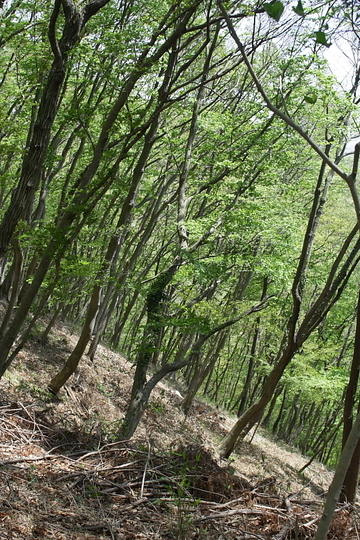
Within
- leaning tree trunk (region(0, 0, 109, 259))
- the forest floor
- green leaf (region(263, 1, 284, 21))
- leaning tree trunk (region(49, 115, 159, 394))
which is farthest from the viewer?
leaning tree trunk (region(49, 115, 159, 394))

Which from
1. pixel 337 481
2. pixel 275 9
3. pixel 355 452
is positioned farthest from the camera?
pixel 355 452

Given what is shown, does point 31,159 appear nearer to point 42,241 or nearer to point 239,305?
point 42,241

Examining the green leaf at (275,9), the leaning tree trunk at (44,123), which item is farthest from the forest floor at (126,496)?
the green leaf at (275,9)

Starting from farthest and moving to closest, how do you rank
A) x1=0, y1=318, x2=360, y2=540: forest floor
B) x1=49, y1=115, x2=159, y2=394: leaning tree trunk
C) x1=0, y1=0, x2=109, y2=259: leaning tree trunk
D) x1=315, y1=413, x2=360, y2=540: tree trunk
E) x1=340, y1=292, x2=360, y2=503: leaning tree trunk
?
1. x1=49, y1=115, x2=159, y2=394: leaning tree trunk
2. x1=340, y1=292, x2=360, y2=503: leaning tree trunk
3. x1=0, y1=0, x2=109, y2=259: leaning tree trunk
4. x1=0, y1=318, x2=360, y2=540: forest floor
5. x1=315, y1=413, x2=360, y2=540: tree trunk

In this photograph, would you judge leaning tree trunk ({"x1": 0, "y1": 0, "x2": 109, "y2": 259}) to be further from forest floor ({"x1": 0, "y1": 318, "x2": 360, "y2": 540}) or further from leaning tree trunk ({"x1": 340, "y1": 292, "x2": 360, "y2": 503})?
leaning tree trunk ({"x1": 340, "y1": 292, "x2": 360, "y2": 503})

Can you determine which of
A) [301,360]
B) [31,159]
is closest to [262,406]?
[301,360]

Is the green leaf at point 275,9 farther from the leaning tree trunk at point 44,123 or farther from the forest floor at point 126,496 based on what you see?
the forest floor at point 126,496

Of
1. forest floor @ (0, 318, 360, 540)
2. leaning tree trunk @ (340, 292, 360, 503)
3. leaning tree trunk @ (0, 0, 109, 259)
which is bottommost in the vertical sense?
forest floor @ (0, 318, 360, 540)

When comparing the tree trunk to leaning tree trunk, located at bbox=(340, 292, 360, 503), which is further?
leaning tree trunk, located at bbox=(340, 292, 360, 503)

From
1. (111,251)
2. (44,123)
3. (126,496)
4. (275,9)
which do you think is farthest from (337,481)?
(111,251)

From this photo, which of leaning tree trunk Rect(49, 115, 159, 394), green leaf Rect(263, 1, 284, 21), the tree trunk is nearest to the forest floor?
the tree trunk

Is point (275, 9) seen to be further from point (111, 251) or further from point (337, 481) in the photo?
point (111, 251)

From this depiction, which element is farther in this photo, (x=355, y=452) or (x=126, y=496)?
(x=355, y=452)

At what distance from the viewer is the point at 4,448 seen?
14.0 ft
